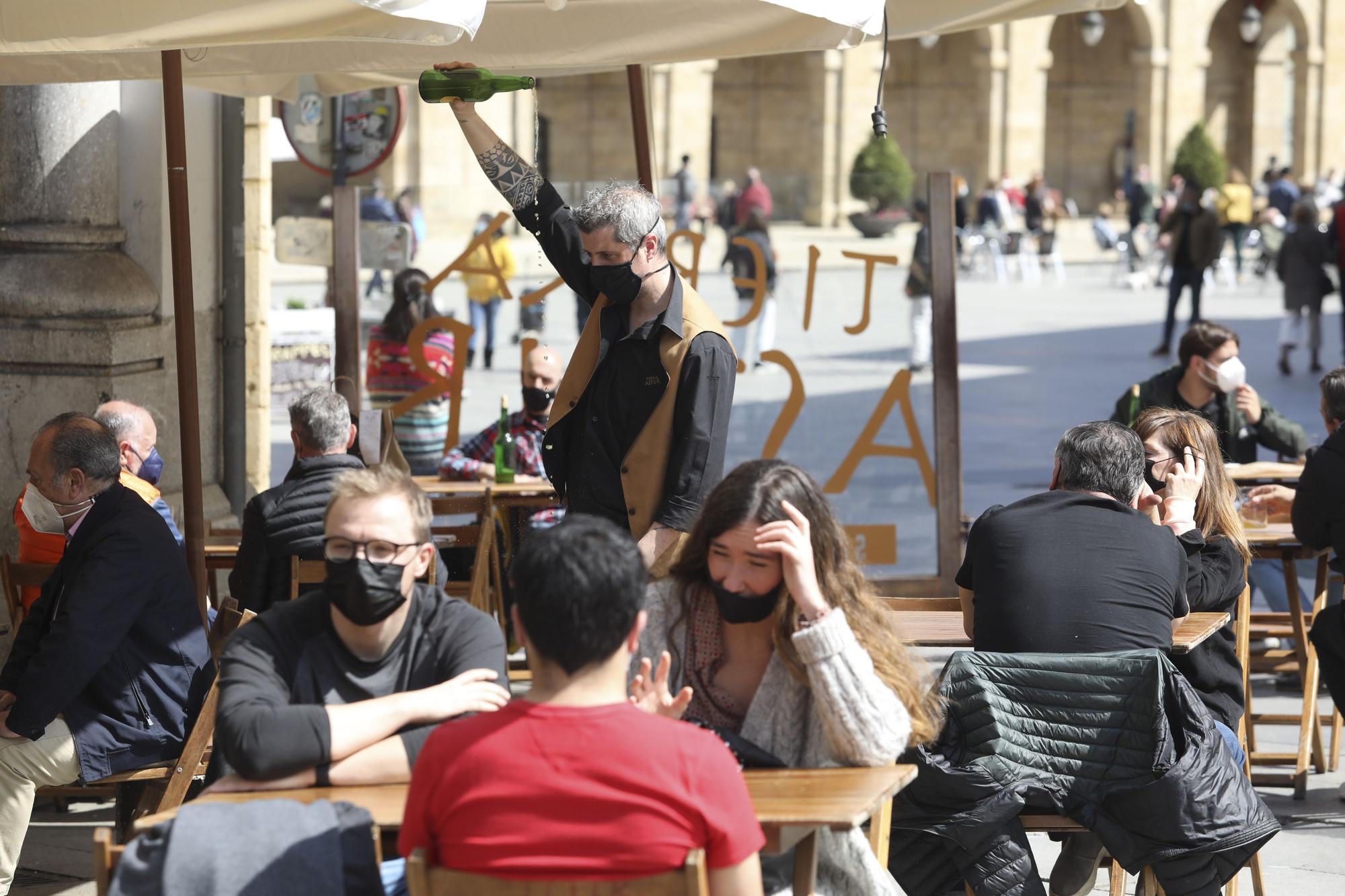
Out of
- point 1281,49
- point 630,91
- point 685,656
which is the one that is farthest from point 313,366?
point 1281,49

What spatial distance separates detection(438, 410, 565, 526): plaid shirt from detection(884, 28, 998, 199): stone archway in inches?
1561

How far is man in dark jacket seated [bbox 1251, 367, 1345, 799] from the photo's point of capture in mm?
4965

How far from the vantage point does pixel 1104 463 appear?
3.91m

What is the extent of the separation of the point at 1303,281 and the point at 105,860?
16024 millimetres

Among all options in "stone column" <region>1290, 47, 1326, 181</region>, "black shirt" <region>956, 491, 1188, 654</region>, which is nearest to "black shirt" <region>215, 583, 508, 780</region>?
"black shirt" <region>956, 491, 1188, 654</region>

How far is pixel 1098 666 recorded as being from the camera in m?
3.47

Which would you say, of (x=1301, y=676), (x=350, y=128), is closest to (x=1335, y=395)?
(x=1301, y=676)

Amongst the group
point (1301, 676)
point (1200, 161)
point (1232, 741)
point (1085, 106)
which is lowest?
point (1301, 676)

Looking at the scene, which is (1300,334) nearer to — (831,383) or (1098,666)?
(831,383)

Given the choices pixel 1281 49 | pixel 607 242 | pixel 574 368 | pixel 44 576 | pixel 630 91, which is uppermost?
pixel 1281 49

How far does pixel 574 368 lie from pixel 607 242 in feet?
1.34

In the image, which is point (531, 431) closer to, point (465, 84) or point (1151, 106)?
point (465, 84)

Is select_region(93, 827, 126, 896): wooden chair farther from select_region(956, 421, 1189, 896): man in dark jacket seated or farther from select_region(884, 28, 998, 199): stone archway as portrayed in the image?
select_region(884, 28, 998, 199): stone archway

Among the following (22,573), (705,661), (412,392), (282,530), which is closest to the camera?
(705,661)
